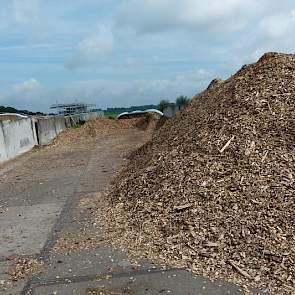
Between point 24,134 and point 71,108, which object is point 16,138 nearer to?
point 24,134

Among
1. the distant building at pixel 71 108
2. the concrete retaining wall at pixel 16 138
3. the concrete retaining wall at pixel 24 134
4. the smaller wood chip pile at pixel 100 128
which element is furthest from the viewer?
the distant building at pixel 71 108

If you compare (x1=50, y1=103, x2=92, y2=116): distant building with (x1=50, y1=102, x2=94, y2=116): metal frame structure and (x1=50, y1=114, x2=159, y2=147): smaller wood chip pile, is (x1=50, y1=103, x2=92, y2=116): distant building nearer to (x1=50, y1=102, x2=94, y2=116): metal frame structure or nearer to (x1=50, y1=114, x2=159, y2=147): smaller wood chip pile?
(x1=50, y1=102, x2=94, y2=116): metal frame structure

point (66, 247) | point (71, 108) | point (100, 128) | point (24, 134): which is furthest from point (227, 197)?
point (71, 108)

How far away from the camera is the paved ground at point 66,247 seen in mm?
4230

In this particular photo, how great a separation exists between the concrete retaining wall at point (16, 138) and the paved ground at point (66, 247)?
4.17m

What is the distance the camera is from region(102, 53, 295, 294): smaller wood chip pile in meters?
4.44

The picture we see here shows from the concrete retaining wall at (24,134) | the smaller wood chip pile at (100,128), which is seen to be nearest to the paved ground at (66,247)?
the concrete retaining wall at (24,134)

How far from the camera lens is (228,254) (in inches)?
177

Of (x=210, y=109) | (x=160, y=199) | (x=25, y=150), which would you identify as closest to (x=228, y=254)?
(x=160, y=199)

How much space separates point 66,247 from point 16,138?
12.0 meters

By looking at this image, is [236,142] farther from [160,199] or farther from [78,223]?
[78,223]

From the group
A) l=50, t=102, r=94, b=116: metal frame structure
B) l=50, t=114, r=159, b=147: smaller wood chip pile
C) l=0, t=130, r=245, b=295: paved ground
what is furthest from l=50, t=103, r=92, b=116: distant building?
l=0, t=130, r=245, b=295: paved ground

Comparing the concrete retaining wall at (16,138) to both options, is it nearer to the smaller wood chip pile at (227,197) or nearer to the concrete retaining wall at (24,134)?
the concrete retaining wall at (24,134)

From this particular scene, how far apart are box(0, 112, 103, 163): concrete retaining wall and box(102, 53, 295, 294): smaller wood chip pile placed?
8379 millimetres
